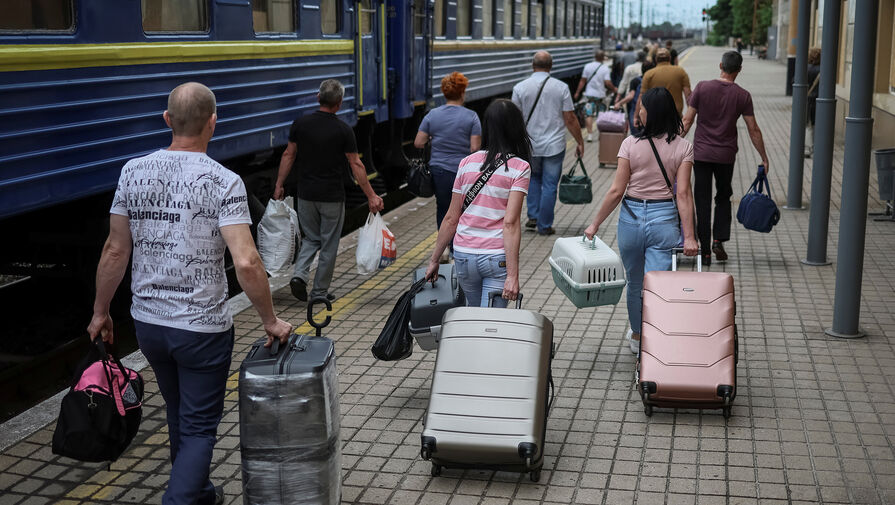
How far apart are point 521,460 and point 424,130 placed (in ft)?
14.0

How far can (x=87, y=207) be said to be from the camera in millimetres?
7484

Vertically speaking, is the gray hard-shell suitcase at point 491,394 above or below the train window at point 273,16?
below

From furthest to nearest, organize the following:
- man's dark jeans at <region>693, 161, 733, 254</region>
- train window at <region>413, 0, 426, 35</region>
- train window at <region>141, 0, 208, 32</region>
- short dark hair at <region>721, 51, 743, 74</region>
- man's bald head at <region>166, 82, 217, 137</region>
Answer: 1. train window at <region>413, 0, 426, 35</region>
2. man's dark jeans at <region>693, 161, 733, 254</region>
3. short dark hair at <region>721, 51, 743, 74</region>
4. train window at <region>141, 0, 208, 32</region>
5. man's bald head at <region>166, 82, 217, 137</region>

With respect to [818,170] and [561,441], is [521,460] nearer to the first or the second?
[561,441]

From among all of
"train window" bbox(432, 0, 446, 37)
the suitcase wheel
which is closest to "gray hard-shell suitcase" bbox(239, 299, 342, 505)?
the suitcase wheel

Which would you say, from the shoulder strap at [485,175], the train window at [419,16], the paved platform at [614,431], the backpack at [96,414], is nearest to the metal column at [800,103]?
the paved platform at [614,431]

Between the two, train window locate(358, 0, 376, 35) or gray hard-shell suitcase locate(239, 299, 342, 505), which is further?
train window locate(358, 0, 376, 35)

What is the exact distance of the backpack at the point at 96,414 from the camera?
13.7 feet

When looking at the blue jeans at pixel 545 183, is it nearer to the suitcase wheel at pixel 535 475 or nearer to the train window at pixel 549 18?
the suitcase wheel at pixel 535 475

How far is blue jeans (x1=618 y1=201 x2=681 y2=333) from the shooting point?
6.28 metres

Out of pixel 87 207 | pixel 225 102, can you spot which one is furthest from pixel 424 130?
pixel 87 207

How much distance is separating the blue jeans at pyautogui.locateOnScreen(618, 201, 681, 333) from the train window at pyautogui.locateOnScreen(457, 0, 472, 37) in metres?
9.82

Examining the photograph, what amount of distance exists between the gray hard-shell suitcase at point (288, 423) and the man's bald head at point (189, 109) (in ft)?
2.88

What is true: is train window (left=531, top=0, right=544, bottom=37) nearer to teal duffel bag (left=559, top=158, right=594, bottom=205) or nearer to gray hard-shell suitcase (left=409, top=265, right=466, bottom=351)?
teal duffel bag (left=559, top=158, right=594, bottom=205)
